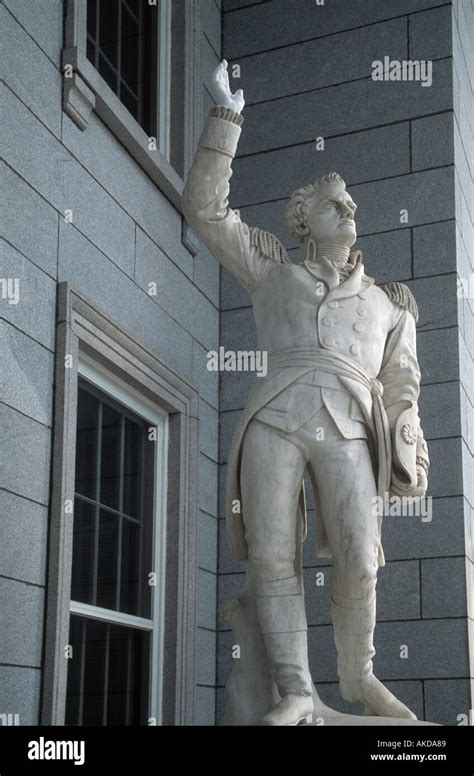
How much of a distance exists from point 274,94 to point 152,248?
7.10 ft

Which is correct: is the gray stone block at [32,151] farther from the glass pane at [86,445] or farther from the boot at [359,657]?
the boot at [359,657]

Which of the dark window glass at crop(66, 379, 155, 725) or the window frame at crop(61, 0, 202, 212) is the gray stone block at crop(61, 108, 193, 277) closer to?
the window frame at crop(61, 0, 202, 212)

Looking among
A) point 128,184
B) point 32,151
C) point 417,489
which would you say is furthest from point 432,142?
point 417,489

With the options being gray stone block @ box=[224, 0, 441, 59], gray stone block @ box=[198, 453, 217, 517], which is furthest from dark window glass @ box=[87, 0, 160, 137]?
gray stone block @ box=[198, 453, 217, 517]

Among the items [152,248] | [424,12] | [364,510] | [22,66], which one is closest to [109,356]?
[152,248]

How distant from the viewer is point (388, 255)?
29.2ft

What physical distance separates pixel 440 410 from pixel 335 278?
2712 mm

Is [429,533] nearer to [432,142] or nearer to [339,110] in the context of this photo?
[432,142]

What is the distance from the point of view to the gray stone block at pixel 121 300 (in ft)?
23.1

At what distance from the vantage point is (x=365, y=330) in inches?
232

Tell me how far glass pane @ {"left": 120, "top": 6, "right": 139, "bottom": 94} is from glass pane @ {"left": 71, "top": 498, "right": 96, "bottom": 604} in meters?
3.34

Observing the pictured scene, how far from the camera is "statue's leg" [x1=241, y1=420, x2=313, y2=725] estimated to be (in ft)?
17.9

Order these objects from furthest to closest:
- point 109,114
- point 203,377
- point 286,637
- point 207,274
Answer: point 207,274, point 203,377, point 109,114, point 286,637
